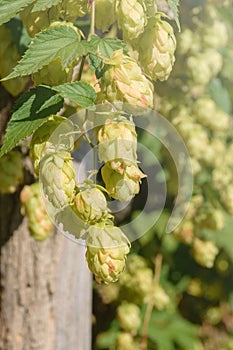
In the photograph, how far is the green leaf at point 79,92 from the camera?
2.60 feet

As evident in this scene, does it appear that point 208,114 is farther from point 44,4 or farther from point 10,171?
point 44,4

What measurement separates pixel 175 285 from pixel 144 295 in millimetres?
504

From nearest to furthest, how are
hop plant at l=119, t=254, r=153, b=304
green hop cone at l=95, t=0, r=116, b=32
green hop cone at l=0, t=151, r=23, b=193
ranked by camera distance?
green hop cone at l=95, t=0, r=116, b=32 < green hop cone at l=0, t=151, r=23, b=193 < hop plant at l=119, t=254, r=153, b=304

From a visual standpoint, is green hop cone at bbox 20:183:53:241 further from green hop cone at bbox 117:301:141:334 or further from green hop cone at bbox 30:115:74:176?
green hop cone at bbox 117:301:141:334

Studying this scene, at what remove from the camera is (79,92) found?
2.63ft

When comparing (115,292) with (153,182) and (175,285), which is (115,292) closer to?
(175,285)

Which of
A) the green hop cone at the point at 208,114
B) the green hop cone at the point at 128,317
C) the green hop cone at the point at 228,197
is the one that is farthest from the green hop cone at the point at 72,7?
the green hop cone at the point at 128,317

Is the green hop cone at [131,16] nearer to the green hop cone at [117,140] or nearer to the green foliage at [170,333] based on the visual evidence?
the green hop cone at [117,140]

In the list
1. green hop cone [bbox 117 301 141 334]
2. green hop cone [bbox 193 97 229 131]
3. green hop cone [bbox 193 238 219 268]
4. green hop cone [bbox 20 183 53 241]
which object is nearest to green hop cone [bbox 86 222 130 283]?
green hop cone [bbox 20 183 53 241]

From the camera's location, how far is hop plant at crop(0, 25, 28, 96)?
123 centimetres

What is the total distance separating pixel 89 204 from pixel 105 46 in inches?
7.9

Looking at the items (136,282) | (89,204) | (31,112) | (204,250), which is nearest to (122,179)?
(89,204)

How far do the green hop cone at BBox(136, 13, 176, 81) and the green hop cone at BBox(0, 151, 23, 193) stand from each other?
664mm

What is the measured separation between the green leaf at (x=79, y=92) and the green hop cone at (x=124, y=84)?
16 mm
